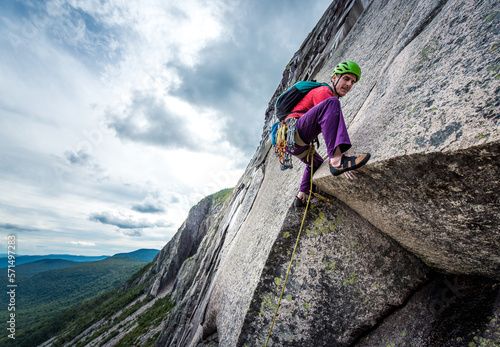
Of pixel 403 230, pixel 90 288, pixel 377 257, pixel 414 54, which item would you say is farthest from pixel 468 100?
pixel 90 288

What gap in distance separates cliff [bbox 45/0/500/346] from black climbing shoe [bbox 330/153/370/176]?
0.28 feet

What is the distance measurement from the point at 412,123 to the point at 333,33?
920 centimetres

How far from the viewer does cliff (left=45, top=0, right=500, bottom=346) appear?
71.6 inches

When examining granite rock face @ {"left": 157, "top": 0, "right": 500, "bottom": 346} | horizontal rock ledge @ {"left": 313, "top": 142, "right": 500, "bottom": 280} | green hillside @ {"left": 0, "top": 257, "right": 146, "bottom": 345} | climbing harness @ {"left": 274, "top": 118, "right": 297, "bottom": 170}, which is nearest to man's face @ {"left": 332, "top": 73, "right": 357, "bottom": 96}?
granite rock face @ {"left": 157, "top": 0, "right": 500, "bottom": 346}

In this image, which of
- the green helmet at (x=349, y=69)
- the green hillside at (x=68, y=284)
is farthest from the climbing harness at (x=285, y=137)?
the green hillside at (x=68, y=284)

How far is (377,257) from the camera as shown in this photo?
3.09 metres

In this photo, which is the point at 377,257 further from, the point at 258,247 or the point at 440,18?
the point at 440,18

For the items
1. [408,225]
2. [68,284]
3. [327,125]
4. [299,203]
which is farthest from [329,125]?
[68,284]

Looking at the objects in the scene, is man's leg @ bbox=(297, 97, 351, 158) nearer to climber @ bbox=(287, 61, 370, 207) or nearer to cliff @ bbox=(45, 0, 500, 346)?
climber @ bbox=(287, 61, 370, 207)

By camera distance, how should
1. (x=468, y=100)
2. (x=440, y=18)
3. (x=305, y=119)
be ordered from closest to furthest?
(x=468, y=100) < (x=440, y=18) < (x=305, y=119)

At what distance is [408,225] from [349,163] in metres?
1.19

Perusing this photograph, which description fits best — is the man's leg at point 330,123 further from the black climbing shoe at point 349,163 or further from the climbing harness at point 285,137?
the climbing harness at point 285,137

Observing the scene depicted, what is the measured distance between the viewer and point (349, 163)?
2387 mm

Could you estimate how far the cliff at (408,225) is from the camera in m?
1.82
